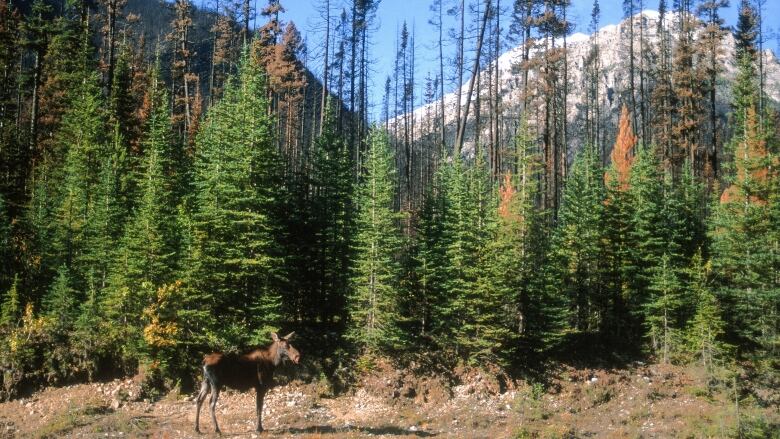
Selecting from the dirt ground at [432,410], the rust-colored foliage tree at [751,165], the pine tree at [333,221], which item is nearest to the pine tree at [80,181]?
the dirt ground at [432,410]

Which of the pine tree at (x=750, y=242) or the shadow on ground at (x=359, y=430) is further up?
the pine tree at (x=750, y=242)

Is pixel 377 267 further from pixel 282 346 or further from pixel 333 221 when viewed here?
pixel 282 346

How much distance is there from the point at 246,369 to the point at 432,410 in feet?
26.8

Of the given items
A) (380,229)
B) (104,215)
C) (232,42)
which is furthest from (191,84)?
(380,229)

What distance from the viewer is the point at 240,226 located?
70.3 feet

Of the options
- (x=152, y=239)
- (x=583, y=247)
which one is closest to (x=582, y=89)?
(x=583, y=247)

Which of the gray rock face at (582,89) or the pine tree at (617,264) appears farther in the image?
the gray rock face at (582,89)

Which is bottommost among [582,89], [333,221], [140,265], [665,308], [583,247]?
[665,308]

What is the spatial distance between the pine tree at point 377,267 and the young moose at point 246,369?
6.80 m

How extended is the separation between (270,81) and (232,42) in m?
13.3

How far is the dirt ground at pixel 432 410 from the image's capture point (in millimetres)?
16516

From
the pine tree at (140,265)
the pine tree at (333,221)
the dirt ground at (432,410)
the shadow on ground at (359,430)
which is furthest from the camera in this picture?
the pine tree at (333,221)

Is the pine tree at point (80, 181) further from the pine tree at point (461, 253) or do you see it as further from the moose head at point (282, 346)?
the pine tree at point (461, 253)

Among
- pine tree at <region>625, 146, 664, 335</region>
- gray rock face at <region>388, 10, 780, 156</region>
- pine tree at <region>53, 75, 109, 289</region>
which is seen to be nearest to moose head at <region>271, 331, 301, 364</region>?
pine tree at <region>53, 75, 109, 289</region>
